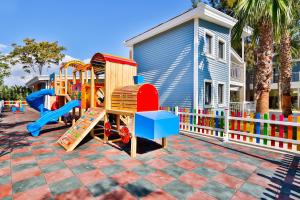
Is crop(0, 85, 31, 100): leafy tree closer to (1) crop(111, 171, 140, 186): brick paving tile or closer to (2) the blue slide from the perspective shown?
(2) the blue slide

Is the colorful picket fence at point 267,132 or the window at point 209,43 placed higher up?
the window at point 209,43

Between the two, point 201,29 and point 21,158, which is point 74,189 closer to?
point 21,158

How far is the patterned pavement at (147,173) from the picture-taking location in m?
3.44

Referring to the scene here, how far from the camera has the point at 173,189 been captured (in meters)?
3.59

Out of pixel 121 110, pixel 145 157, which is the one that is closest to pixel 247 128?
pixel 145 157

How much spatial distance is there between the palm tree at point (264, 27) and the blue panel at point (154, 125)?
209 inches

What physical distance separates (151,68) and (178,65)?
2704 mm

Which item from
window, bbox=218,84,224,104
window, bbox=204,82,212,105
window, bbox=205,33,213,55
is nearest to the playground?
window, bbox=204,82,212,105

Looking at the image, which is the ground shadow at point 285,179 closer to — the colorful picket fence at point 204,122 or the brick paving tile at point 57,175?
the colorful picket fence at point 204,122

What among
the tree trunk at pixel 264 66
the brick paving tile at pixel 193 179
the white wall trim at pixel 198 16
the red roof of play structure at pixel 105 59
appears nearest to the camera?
the brick paving tile at pixel 193 179

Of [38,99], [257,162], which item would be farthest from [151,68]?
[257,162]

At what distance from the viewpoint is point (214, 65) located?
38.9 feet

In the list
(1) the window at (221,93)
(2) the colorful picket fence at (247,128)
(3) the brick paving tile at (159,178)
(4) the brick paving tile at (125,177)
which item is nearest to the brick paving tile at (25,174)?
(4) the brick paving tile at (125,177)

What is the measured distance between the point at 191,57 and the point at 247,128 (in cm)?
543
